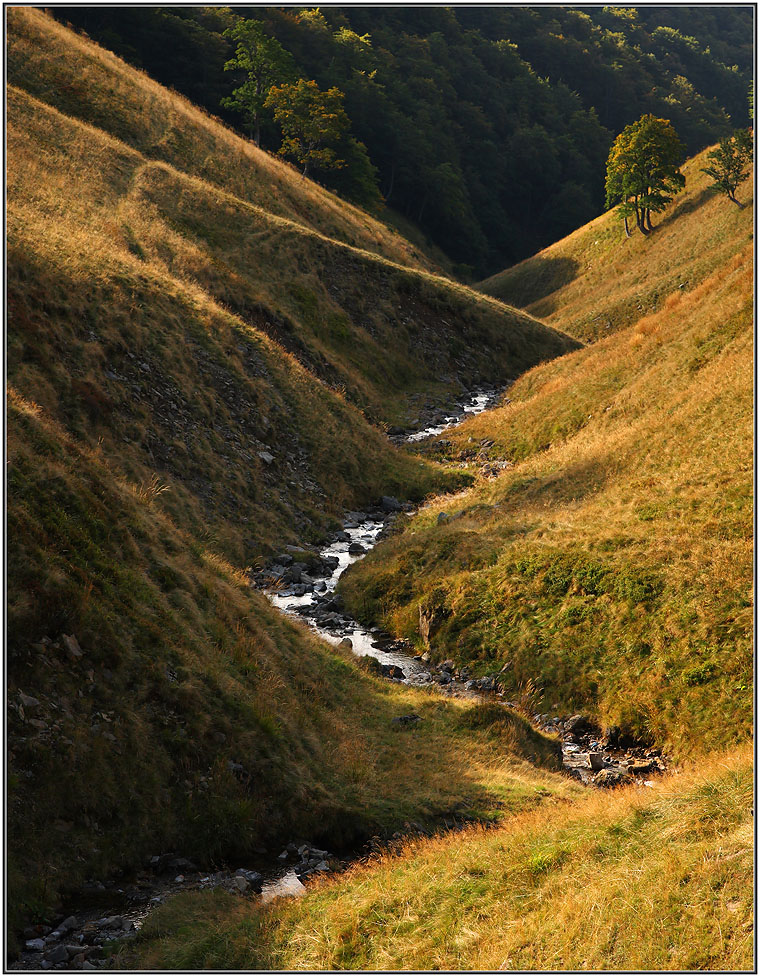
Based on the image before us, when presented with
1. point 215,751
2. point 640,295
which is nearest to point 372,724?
point 215,751

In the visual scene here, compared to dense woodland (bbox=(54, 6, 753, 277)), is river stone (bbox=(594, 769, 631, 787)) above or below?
below

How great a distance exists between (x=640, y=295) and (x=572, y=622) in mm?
48212

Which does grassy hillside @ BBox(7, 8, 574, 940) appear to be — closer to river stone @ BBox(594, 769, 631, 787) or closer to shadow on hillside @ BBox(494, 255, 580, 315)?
river stone @ BBox(594, 769, 631, 787)

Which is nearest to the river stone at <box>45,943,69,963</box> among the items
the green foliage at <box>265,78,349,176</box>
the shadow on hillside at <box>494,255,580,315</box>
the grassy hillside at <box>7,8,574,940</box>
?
the grassy hillside at <box>7,8,574,940</box>

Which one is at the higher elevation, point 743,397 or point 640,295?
point 640,295

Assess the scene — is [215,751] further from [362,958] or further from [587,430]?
[587,430]

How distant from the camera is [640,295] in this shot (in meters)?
59.9

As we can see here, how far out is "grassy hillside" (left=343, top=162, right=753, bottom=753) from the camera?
16.7 m

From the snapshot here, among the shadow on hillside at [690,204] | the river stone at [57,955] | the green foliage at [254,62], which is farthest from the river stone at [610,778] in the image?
the green foliage at [254,62]

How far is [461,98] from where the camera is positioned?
14200 cm

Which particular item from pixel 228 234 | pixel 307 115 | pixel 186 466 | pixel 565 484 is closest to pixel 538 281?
pixel 307 115

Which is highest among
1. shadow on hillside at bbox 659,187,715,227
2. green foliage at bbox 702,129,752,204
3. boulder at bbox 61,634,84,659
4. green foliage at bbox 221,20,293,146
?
green foliage at bbox 221,20,293,146

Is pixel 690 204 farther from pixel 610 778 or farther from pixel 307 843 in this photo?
pixel 307 843

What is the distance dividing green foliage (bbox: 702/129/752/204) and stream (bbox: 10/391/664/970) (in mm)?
54526
